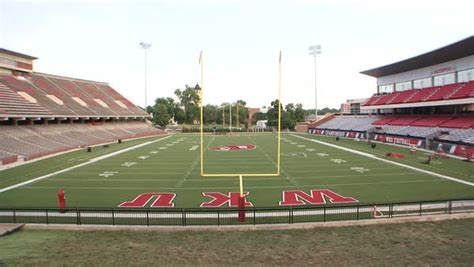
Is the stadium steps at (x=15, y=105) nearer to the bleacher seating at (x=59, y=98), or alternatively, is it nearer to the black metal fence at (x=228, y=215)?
the bleacher seating at (x=59, y=98)

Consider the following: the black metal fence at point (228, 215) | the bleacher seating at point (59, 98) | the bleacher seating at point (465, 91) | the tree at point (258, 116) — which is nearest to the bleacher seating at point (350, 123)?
the bleacher seating at point (465, 91)

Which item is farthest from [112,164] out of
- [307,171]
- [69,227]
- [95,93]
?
[95,93]

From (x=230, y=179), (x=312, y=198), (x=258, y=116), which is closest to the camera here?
(x=312, y=198)

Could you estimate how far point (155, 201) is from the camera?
55.6 ft

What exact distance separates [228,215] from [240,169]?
38.0ft

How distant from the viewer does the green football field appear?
1766 centimetres

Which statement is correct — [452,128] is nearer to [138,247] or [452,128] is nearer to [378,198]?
[378,198]

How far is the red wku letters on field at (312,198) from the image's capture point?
1638cm

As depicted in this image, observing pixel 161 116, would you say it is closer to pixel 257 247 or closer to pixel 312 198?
pixel 312 198

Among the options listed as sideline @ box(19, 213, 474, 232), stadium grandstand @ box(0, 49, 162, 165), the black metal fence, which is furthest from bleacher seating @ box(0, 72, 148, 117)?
sideline @ box(19, 213, 474, 232)

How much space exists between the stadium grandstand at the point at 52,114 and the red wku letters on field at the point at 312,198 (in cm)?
2437

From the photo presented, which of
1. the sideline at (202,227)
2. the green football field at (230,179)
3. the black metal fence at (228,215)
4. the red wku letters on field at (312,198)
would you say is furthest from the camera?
the green football field at (230,179)

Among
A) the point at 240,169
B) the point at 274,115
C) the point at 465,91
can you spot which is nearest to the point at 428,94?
the point at 465,91

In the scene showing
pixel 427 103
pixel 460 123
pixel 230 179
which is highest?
pixel 427 103
